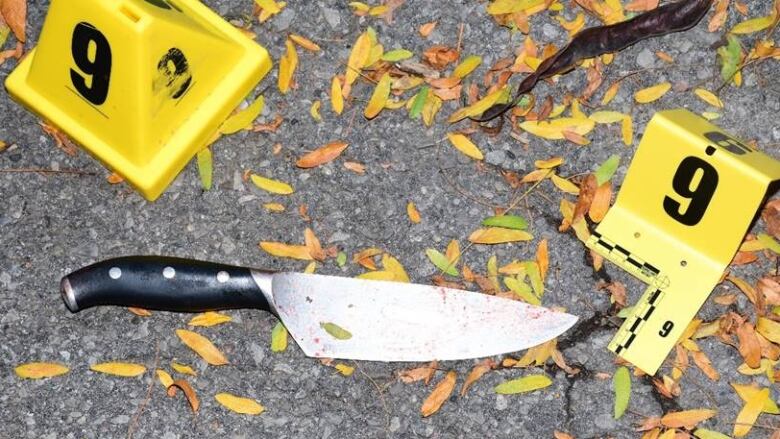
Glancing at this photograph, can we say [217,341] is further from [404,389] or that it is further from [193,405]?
[404,389]

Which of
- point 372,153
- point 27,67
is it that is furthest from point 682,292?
point 27,67

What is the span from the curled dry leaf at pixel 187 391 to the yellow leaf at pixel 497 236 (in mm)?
713

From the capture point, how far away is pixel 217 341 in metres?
2.78

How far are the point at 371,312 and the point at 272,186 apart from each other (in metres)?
0.39

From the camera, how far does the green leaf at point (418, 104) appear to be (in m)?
2.89

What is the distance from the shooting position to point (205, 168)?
286cm

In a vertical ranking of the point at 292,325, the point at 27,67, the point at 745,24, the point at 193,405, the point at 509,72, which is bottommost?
the point at 193,405

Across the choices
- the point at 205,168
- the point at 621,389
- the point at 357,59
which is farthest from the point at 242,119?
the point at 621,389

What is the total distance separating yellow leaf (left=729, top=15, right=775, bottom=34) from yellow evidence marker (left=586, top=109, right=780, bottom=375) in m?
0.27

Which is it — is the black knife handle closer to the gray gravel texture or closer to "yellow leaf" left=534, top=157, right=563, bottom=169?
the gray gravel texture

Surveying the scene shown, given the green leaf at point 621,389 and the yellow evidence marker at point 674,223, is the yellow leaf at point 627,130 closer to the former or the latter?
the yellow evidence marker at point 674,223

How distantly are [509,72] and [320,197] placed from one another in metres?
0.53

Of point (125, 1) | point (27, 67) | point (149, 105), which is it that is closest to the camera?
point (125, 1)

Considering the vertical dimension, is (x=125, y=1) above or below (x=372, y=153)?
above
